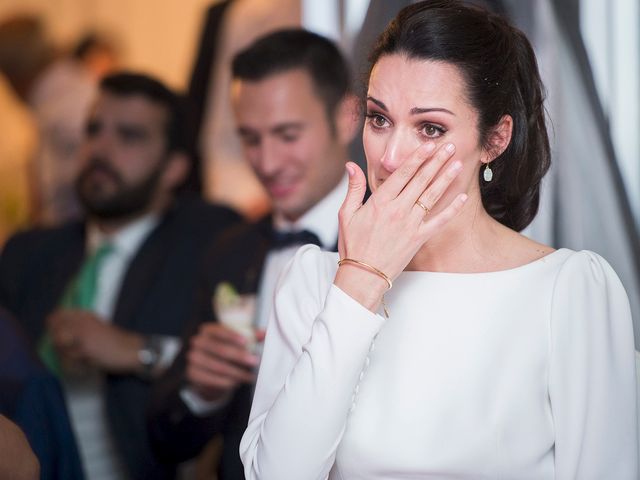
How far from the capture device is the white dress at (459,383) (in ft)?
4.99

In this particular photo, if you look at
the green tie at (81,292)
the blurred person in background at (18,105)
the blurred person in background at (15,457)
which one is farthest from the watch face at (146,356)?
the blurred person in background at (18,105)

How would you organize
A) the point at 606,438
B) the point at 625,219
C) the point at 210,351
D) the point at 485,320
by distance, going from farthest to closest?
the point at 210,351
the point at 625,219
the point at 485,320
the point at 606,438

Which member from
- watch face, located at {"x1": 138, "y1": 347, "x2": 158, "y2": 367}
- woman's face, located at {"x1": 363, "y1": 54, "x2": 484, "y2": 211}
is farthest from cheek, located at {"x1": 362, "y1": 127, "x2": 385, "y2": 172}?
watch face, located at {"x1": 138, "y1": 347, "x2": 158, "y2": 367}

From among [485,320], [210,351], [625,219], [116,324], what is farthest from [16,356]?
[625,219]

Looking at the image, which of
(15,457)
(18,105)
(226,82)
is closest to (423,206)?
(15,457)

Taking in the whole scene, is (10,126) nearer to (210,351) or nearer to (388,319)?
(210,351)

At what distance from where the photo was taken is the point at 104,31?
15.6 ft

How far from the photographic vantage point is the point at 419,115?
5.23 ft

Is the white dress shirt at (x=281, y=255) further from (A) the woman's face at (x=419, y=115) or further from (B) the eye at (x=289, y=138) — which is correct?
(A) the woman's face at (x=419, y=115)

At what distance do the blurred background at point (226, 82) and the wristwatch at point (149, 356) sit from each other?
1005mm

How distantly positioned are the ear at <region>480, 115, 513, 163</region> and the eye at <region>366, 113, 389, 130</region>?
6.8 inches

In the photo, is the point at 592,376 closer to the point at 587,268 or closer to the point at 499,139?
the point at 587,268

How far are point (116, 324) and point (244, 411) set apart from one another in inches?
33.2

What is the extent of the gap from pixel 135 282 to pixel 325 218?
36.9 inches
